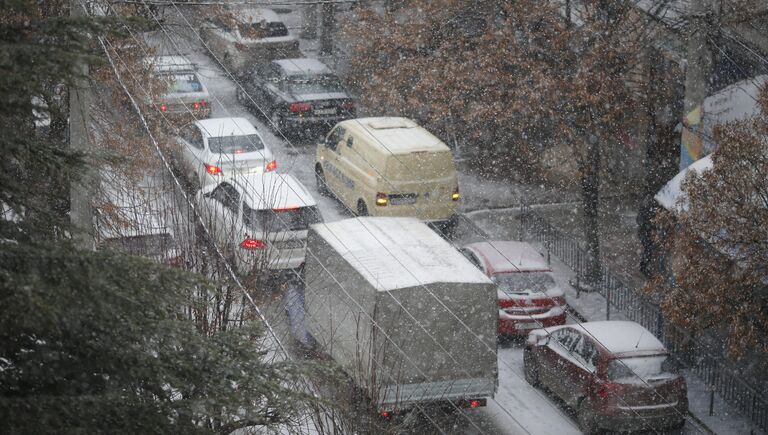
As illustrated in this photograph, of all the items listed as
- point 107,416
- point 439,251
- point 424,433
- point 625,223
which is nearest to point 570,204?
point 625,223

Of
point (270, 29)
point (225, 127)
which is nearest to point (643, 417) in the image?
point (225, 127)

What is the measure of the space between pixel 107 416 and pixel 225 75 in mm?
25505

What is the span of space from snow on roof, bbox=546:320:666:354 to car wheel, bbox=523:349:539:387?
99cm

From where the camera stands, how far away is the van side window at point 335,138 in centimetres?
2320

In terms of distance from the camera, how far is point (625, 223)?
23.5m

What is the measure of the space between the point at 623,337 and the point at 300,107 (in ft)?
41.2

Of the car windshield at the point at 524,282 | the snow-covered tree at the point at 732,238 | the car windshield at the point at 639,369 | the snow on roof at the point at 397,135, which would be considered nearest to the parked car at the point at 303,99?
the snow on roof at the point at 397,135

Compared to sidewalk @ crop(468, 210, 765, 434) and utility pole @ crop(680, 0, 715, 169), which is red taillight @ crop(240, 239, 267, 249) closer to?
sidewalk @ crop(468, 210, 765, 434)

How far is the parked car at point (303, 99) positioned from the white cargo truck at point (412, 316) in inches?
424

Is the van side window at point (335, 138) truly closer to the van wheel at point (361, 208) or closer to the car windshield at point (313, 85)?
the van wheel at point (361, 208)

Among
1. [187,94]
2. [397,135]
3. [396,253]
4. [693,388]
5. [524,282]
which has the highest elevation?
[396,253]

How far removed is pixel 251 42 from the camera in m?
31.0

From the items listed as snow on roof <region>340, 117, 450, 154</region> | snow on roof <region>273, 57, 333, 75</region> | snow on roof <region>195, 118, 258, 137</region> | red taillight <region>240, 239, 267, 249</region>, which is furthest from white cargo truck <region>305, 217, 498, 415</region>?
snow on roof <region>273, 57, 333, 75</region>

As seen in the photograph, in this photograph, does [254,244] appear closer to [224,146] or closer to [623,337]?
[623,337]
